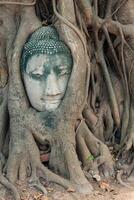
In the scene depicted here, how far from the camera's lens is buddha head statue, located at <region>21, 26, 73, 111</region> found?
6.16 m

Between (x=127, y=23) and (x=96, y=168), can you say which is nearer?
(x=96, y=168)

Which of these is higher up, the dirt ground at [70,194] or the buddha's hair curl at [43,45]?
the buddha's hair curl at [43,45]

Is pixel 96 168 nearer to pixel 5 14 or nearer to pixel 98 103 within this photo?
pixel 98 103

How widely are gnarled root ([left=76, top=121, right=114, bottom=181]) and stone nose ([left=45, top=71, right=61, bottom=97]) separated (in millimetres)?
496

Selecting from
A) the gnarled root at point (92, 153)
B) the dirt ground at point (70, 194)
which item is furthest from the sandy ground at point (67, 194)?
the gnarled root at point (92, 153)

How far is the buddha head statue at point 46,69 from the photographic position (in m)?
6.16

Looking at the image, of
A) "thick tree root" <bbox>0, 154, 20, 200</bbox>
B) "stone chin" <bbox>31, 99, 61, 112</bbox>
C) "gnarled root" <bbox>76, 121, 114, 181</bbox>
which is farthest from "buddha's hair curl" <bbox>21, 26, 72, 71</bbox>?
A: "thick tree root" <bbox>0, 154, 20, 200</bbox>

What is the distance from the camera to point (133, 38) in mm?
6699

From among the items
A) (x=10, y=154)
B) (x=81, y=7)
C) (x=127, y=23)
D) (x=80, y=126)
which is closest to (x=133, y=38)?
(x=127, y=23)

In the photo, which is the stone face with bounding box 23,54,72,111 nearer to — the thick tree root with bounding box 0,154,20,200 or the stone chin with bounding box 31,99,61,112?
the stone chin with bounding box 31,99,61,112

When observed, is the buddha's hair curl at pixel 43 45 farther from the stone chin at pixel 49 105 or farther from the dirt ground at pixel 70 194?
the dirt ground at pixel 70 194

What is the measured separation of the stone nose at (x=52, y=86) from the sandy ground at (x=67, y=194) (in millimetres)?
1011

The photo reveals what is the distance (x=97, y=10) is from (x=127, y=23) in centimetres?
40

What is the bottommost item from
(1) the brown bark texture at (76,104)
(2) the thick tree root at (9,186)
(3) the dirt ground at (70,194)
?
(3) the dirt ground at (70,194)
